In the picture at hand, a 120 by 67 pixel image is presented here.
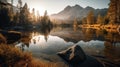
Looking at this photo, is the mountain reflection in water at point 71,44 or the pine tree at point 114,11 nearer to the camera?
the mountain reflection in water at point 71,44

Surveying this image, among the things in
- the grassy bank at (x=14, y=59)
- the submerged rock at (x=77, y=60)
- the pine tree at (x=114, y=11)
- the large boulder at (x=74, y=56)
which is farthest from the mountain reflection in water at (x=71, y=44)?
the pine tree at (x=114, y=11)

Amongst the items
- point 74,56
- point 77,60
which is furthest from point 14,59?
Result: point 77,60

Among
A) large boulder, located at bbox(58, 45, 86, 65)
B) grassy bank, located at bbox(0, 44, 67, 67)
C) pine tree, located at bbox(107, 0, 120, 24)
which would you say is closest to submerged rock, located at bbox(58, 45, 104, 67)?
large boulder, located at bbox(58, 45, 86, 65)

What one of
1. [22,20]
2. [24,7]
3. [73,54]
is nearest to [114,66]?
[73,54]

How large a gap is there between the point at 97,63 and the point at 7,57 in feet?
28.3

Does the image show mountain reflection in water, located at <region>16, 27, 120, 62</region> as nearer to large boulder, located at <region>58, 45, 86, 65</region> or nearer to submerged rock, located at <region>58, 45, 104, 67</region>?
large boulder, located at <region>58, 45, 86, 65</region>

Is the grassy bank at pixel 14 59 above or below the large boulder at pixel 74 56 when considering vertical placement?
above

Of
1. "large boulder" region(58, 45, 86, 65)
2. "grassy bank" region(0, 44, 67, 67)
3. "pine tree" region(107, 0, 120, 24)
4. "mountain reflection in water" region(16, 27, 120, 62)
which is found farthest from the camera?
"pine tree" region(107, 0, 120, 24)

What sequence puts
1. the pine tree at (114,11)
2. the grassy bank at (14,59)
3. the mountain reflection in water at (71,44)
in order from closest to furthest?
the grassy bank at (14,59)
the mountain reflection in water at (71,44)
the pine tree at (114,11)

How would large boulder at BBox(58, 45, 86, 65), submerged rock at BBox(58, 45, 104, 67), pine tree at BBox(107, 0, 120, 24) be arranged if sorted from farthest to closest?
pine tree at BBox(107, 0, 120, 24), large boulder at BBox(58, 45, 86, 65), submerged rock at BBox(58, 45, 104, 67)

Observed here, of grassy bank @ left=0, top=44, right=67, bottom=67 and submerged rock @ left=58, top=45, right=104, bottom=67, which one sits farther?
submerged rock @ left=58, top=45, right=104, bottom=67

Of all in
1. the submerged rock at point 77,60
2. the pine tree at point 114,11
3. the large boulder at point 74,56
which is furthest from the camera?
the pine tree at point 114,11

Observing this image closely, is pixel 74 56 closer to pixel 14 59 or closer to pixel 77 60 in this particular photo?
pixel 77 60

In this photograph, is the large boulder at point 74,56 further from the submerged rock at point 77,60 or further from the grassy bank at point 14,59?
the grassy bank at point 14,59
